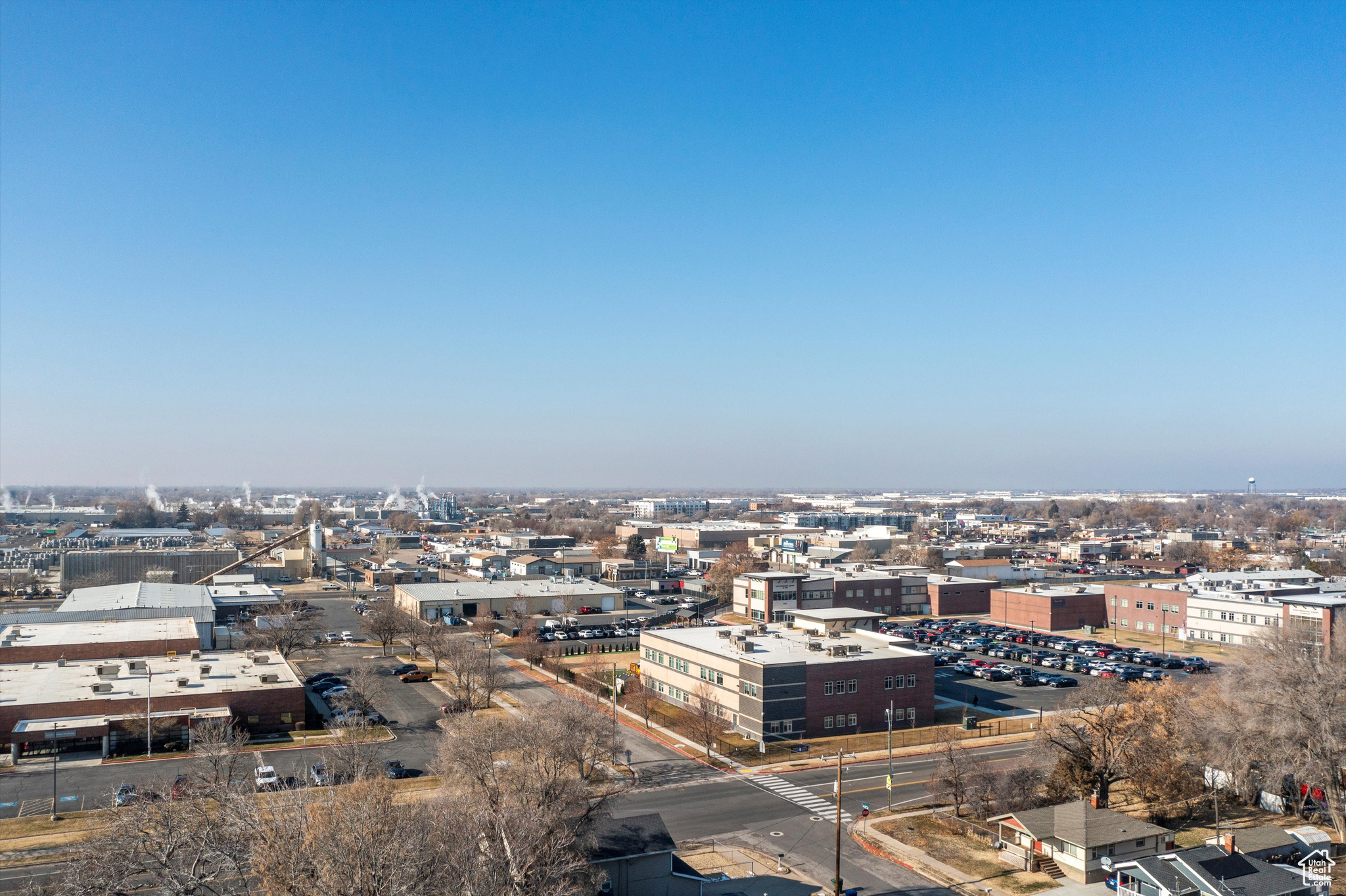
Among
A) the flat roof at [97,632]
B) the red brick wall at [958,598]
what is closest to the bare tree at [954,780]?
the flat roof at [97,632]

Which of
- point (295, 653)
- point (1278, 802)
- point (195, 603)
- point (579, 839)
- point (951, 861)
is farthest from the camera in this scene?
point (195, 603)

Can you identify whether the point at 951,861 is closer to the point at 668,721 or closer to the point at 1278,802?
the point at 1278,802

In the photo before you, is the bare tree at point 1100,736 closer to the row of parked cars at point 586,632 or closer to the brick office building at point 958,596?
the row of parked cars at point 586,632

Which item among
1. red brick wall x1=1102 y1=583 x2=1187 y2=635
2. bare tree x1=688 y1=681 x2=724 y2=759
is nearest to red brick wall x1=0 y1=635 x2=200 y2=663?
bare tree x1=688 y1=681 x2=724 y2=759

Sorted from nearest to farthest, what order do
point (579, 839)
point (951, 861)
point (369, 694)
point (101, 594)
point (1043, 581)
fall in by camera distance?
point (579, 839), point (951, 861), point (369, 694), point (101, 594), point (1043, 581)

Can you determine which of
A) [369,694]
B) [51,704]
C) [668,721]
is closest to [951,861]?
[668,721]

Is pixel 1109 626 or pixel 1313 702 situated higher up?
pixel 1313 702
